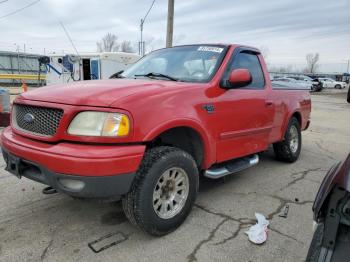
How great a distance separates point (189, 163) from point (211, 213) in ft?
2.64

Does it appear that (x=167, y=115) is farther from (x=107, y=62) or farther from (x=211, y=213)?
(x=107, y=62)

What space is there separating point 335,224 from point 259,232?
1.62m

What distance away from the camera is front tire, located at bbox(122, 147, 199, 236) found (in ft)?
9.66

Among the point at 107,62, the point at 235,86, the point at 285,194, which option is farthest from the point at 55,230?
the point at 107,62

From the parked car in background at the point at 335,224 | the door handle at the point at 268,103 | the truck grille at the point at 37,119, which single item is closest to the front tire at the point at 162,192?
the truck grille at the point at 37,119

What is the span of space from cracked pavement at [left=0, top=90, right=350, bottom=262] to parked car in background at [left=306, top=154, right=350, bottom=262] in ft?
3.99

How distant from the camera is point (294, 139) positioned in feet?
19.9

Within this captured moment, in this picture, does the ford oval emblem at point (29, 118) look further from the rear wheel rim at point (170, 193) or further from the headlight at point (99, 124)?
the rear wheel rim at point (170, 193)

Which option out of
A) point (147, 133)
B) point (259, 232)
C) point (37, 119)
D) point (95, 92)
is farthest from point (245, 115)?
point (37, 119)

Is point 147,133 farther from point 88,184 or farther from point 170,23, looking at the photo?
point 170,23

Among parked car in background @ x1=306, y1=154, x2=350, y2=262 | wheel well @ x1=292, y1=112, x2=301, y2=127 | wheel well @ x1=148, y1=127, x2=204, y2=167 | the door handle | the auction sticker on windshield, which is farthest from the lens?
wheel well @ x1=292, y1=112, x2=301, y2=127

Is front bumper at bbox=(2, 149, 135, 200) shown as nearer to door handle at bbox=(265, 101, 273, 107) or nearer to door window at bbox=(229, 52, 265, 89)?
door window at bbox=(229, 52, 265, 89)

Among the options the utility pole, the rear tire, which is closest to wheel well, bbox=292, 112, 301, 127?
the rear tire

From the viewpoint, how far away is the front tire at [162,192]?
294 centimetres
